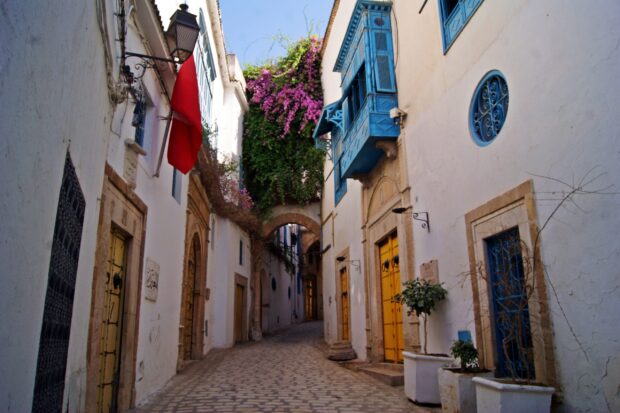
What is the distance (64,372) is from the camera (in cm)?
302

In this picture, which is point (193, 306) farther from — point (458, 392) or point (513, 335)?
point (513, 335)

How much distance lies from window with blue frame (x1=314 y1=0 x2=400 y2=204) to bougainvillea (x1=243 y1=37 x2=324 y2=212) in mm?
5792

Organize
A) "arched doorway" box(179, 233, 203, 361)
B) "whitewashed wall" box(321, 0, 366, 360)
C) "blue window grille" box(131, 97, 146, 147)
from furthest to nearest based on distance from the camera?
1. "whitewashed wall" box(321, 0, 366, 360)
2. "arched doorway" box(179, 233, 203, 361)
3. "blue window grille" box(131, 97, 146, 147)

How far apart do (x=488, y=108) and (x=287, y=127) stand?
10745 mm

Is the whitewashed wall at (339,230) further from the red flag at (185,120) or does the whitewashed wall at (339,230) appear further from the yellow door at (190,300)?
the red flag at (185,120)

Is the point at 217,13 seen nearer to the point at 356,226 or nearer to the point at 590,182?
the point at 356,226

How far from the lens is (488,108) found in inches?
207

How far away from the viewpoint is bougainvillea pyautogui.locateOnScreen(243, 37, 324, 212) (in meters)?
15.7

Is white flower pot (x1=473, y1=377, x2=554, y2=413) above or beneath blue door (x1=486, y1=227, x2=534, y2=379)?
beneath

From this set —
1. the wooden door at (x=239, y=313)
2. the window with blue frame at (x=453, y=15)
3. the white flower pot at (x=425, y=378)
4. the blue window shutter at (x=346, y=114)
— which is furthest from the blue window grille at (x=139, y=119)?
the wooden door at (x=239, y=313)

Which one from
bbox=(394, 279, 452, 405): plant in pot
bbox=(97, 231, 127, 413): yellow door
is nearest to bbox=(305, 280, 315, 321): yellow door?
bbox=(394, 279, 452, 405): plant in pot

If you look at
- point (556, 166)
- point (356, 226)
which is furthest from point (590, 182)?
point (356, 226)

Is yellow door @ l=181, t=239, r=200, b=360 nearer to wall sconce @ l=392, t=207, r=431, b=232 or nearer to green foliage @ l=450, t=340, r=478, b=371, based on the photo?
wall sconce @ l=392, t=207, r=431, b=232

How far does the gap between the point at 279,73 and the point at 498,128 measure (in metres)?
12.2
